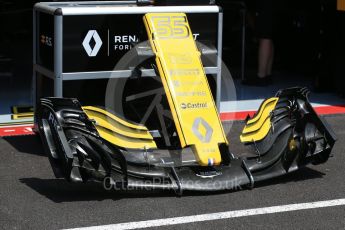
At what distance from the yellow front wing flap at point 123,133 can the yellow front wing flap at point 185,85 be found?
12.2 inches

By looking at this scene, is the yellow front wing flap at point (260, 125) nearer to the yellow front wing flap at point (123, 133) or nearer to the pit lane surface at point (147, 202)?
the pit lane surface at point (147, 202)

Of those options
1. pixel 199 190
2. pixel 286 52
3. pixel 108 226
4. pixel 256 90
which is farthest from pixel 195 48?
pixel 286 52

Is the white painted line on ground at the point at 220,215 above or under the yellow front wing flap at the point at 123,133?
under

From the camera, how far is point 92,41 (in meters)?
7.47

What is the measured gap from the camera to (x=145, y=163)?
21.0ft

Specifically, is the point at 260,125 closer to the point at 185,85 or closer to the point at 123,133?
the point at 185,85

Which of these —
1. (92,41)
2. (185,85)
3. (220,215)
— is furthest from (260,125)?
(92,41)

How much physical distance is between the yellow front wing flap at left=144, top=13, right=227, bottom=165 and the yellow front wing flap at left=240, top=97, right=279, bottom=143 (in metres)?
0.31

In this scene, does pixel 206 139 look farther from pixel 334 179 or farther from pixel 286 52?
pixel 286 52

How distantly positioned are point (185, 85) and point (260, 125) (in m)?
0.76

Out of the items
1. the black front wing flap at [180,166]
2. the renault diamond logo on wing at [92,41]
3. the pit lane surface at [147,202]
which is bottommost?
the pit lane surface at [147,202]

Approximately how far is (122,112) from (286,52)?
19.4ft

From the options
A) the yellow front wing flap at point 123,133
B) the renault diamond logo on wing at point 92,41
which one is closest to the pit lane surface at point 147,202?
the yellow front wing flap at point 123,133

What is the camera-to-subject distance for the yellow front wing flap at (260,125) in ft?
22.5
